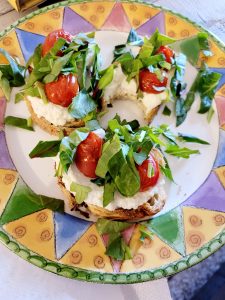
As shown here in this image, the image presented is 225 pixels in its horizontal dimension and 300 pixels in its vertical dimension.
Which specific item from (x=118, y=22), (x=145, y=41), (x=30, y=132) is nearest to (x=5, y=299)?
(x=30, y=132)

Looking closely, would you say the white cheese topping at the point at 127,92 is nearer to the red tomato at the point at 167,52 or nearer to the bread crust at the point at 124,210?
the red tomato at the point at 167,52

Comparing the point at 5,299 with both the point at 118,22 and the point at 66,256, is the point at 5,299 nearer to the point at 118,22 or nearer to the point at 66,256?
the point at 66,256

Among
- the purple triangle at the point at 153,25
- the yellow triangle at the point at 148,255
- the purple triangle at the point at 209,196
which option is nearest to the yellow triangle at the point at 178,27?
the purple triangle at the point at 153,25

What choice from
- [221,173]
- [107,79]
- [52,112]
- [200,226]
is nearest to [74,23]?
[107,79]

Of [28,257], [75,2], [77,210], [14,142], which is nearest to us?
[28,257]

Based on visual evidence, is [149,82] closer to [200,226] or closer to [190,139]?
[190,139]

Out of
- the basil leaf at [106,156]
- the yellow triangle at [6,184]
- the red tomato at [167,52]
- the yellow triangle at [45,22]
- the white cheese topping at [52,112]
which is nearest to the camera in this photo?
Answer: the basil leaf at [106,156]
